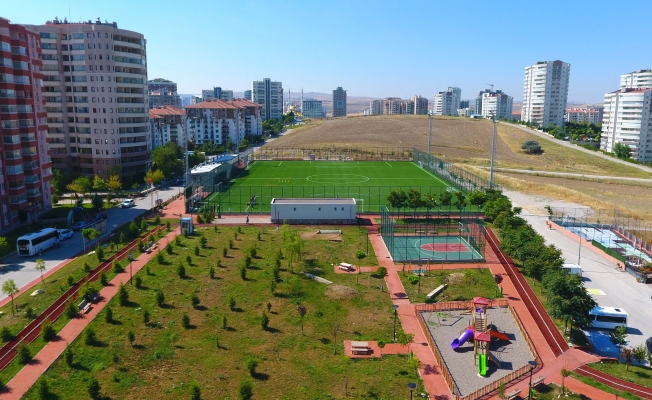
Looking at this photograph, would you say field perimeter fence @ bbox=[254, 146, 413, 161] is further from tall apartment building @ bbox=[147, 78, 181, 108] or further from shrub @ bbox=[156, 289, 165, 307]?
tall apartment building @ bbox=[147, 78, 181, 108]

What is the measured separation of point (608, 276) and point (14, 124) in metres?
45.8

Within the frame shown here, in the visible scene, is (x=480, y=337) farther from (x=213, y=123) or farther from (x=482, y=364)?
(x=213, y=123)

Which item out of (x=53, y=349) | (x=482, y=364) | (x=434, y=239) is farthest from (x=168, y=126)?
(x=482, y=364)

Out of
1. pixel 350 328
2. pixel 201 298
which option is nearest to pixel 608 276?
pixel 350 328

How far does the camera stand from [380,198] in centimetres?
5178

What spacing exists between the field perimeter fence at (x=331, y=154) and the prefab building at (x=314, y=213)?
44041 millimetres

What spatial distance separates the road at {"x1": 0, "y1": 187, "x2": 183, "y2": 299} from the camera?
95.4 ft

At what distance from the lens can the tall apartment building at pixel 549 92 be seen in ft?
490

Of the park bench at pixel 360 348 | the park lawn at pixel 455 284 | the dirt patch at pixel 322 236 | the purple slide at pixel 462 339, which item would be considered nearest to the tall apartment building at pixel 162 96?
the dirt patch at pixel 322 236

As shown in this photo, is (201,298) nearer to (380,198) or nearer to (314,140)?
(380,198)

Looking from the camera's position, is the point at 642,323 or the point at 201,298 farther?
the point at 201,298

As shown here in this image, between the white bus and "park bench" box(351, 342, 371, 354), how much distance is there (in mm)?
11283

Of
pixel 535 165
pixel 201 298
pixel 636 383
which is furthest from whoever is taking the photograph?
pixel 535 165

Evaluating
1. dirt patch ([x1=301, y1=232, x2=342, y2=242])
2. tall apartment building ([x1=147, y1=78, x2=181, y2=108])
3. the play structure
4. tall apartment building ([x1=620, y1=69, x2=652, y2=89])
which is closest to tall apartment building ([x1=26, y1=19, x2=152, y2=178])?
dirt patch ([x1=301, y1=232, x2=342, y2=242])
